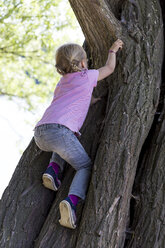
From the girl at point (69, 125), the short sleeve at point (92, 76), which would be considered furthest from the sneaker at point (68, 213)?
the short sleeve at point (92, 76)

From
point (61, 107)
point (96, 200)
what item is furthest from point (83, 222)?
point (61, 107)

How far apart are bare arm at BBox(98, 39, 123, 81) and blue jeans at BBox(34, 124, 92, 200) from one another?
69 cm

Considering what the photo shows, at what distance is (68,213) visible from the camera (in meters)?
2.94

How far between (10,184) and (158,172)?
1.45 metres

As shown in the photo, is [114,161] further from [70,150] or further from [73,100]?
[73,100]

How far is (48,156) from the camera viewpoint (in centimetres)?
368

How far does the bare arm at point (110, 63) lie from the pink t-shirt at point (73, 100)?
0.32 feet

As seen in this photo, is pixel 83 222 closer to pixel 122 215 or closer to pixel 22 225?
pixel 122 215

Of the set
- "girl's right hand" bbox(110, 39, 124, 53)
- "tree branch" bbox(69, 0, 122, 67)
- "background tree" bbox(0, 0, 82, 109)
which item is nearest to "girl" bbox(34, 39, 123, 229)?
"girl's right hand" bbox(110, 39, 124, 53)

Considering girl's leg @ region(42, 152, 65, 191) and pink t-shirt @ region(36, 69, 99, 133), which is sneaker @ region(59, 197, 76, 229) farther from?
pink t-shirt @ region(36, 69, 99, 133)

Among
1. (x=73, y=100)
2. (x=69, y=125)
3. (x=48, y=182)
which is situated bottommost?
(x=48, y=182)


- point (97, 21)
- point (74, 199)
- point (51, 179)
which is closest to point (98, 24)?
point (97, 21)

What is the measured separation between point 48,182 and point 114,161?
0.68 metres

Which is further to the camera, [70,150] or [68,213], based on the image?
[70,150]
